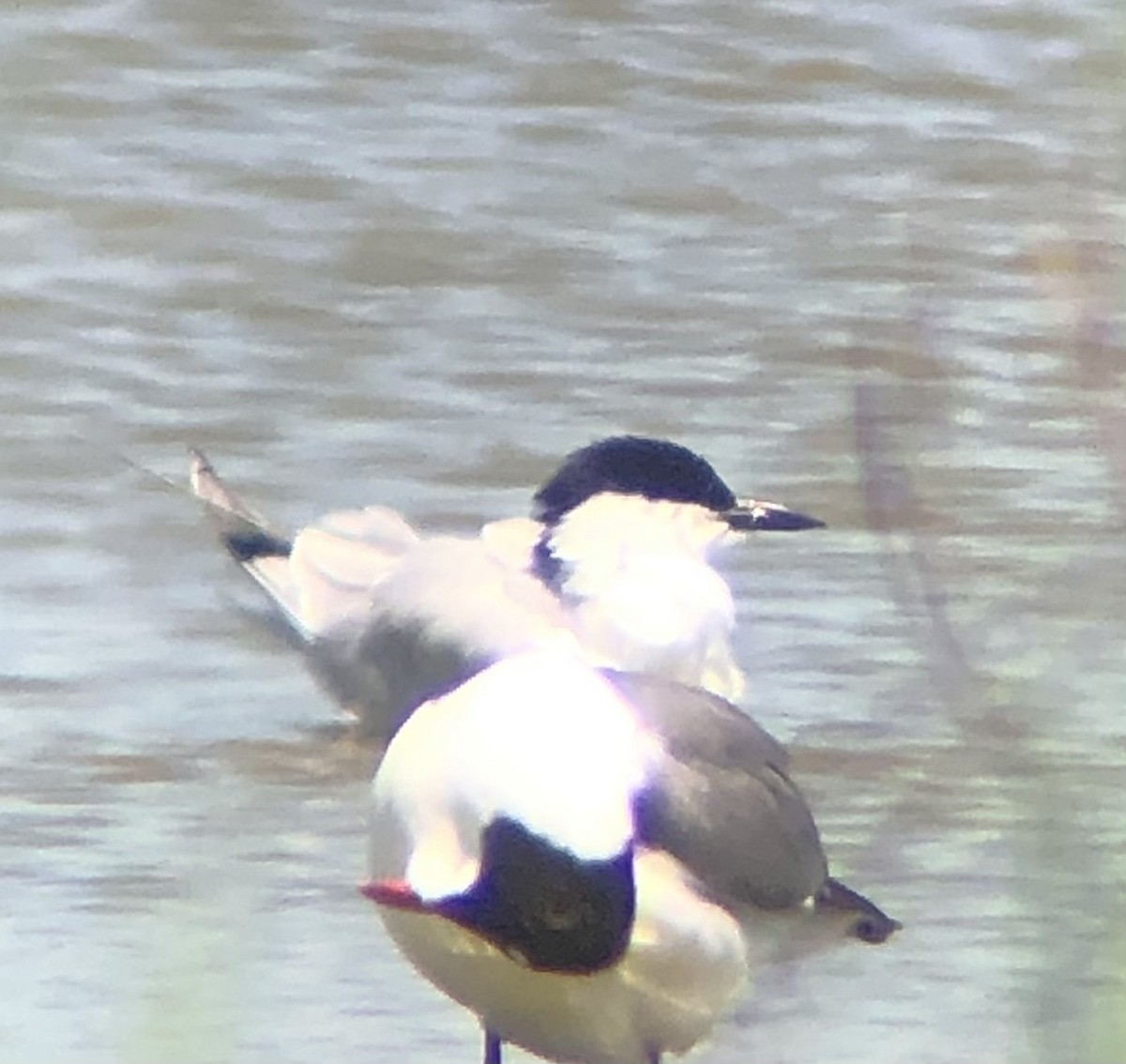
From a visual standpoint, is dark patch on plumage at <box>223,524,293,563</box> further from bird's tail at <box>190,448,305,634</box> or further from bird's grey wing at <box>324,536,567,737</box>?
bird's grey wing at <box>324,536,567,737</box>

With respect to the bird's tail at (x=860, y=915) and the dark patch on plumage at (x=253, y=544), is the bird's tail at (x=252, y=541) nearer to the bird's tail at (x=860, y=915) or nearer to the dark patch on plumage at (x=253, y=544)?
the dark patch on plumage at (x=253, y=544)

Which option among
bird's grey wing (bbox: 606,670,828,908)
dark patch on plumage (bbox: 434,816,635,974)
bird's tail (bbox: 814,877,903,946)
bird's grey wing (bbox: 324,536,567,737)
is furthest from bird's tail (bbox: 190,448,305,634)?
dark patch on plumage (bbox: 434,816,635,974)

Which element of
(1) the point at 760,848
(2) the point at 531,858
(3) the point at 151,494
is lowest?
(3) the point at 151,494

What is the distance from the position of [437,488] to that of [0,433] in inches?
27.2

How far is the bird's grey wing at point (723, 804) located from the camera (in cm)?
341

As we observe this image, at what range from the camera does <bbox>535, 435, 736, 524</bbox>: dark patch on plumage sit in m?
5.00

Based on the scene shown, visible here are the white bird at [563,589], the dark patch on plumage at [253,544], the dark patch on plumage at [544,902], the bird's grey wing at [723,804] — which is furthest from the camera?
the dark patch on plumage at [253,544]

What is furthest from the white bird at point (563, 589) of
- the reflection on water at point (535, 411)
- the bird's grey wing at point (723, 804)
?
the bird's grey wing at point (723, 804)

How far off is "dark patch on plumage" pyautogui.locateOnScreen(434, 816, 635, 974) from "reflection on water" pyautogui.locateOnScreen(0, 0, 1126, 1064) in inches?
8.0

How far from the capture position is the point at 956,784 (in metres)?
4.61

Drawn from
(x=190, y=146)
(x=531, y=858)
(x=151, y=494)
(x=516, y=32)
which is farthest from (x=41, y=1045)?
(x=516, y=32)

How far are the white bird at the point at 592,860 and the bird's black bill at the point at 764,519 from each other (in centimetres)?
132

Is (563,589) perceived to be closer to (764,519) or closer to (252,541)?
(764,519)

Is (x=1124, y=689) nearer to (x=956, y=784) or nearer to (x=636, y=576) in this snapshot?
(x=956, y=784)
